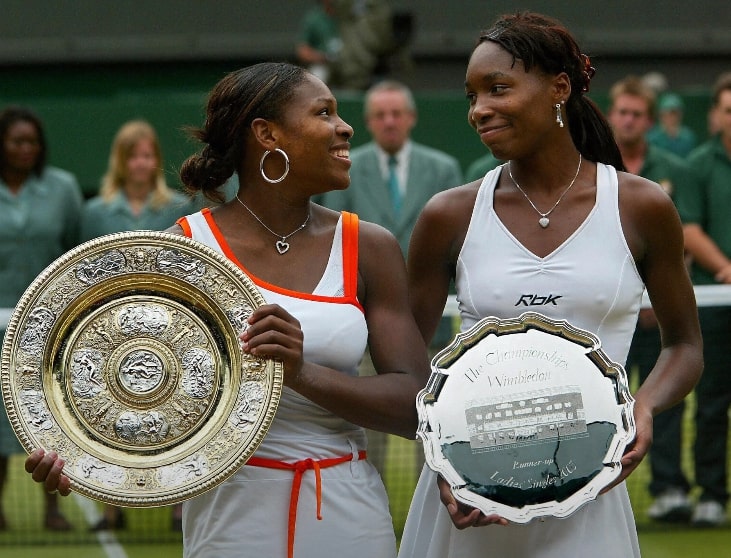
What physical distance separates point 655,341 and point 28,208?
306cm

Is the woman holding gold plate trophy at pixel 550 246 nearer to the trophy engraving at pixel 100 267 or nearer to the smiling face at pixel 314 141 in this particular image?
the smiling face at pixel 314 141

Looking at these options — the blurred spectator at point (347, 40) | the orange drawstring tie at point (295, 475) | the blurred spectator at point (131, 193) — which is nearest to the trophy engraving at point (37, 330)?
the orange drawstring tie at point (295, 475)

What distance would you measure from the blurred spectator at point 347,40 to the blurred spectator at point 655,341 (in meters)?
4.73

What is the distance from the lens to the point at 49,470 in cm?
266

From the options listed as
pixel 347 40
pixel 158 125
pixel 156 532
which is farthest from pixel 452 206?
pixel 347 40

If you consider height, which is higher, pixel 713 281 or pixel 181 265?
pixel 181 265

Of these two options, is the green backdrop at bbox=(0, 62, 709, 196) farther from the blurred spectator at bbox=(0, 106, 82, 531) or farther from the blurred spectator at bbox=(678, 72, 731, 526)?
the blurred spectator at bbox=(678, 72, 731, 526)

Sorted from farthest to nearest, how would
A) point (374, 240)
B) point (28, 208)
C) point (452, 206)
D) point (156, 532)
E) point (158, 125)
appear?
point (158, 125), point (28, 208), point (156, 532), point (452, 206), point (374, 240)

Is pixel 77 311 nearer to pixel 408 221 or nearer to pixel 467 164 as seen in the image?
pixel 408 221

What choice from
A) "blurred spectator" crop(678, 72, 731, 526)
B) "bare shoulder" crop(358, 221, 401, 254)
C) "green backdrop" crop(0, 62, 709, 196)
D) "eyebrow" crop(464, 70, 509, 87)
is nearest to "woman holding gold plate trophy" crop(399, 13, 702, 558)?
"eyebrow" crop(464, 70, 509, 87)

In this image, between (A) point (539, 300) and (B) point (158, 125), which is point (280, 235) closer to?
(A) point (539, 300)

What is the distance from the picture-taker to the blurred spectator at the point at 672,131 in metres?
10.6

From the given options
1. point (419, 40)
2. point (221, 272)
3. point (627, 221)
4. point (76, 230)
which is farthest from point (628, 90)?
point (419, 40)

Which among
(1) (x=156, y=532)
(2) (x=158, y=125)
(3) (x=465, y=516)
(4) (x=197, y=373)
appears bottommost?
(1) (x=156, y=532)
